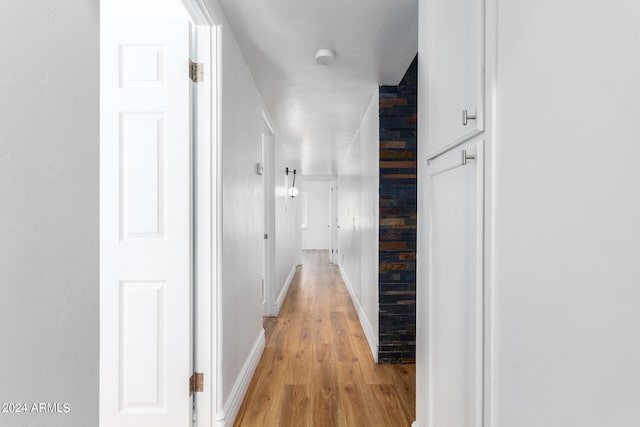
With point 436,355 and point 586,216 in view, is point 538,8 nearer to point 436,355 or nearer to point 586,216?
point 586,216

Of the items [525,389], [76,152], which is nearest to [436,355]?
[525,389]

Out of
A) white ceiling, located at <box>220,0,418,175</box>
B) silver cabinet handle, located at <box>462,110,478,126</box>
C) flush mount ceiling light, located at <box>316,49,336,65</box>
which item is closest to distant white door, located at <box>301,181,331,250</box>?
white ceiling, located at <box>220,0,418,175</box>

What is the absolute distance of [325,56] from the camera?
1983 millimetres

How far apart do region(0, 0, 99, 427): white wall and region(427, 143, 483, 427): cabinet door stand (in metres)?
1.03

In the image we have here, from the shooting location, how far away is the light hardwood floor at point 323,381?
182 cm

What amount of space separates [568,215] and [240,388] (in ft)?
6.55

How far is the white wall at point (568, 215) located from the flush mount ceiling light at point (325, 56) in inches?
53.7

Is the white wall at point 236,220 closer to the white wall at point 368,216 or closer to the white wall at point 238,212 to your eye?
the white wall at point 238,212

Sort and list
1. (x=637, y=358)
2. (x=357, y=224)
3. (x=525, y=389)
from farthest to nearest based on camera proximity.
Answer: (x=357, y=224), (x=525, y=389), (x=637, y=358)

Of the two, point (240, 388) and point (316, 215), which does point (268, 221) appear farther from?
point (316, 215)

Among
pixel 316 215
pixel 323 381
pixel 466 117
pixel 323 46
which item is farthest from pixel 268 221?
pixel 316 215

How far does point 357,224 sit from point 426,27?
2603mm

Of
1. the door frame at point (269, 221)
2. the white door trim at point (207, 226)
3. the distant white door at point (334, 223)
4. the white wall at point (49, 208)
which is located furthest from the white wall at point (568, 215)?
the distant white door at point (334, 223)

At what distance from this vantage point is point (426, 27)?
4.27ft
